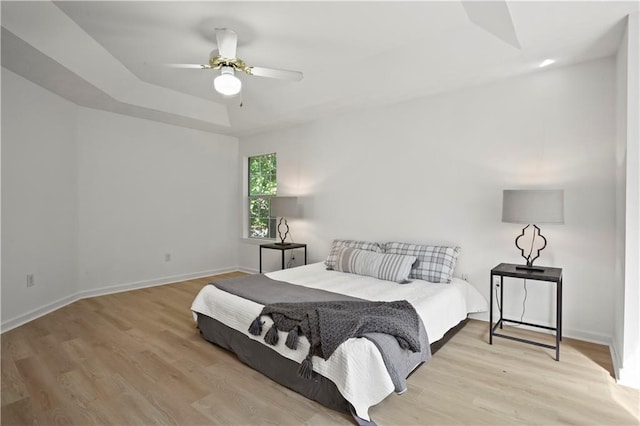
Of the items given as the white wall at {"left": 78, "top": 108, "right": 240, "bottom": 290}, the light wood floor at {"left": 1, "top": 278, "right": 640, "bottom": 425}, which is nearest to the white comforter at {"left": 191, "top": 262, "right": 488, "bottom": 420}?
the light wood floor at {"left": 1, "top": 278, "right": 640, "bottom": 425}

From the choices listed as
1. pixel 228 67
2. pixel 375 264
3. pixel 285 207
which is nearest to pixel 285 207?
pixel 285 207

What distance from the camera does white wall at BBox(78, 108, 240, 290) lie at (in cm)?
456

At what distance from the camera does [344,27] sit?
9.55ft

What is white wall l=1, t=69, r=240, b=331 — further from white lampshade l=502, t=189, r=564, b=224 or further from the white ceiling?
white lampshade l=502, t=189, r=564, b=224

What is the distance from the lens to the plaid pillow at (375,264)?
3412mm

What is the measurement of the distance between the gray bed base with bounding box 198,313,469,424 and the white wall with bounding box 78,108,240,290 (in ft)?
8.10

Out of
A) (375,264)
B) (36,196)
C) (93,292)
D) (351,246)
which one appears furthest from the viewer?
(93,292)

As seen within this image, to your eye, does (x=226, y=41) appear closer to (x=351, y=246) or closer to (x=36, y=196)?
(x=351, y=246)

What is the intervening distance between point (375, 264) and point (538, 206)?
1582mm

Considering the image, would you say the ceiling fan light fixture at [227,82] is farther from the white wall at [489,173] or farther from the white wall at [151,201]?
the white wall at [151,201]

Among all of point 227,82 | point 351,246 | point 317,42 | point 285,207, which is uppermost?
point 317,42

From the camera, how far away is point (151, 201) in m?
5.17

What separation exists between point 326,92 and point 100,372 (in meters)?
3.53

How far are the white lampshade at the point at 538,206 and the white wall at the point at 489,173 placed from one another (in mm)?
467
